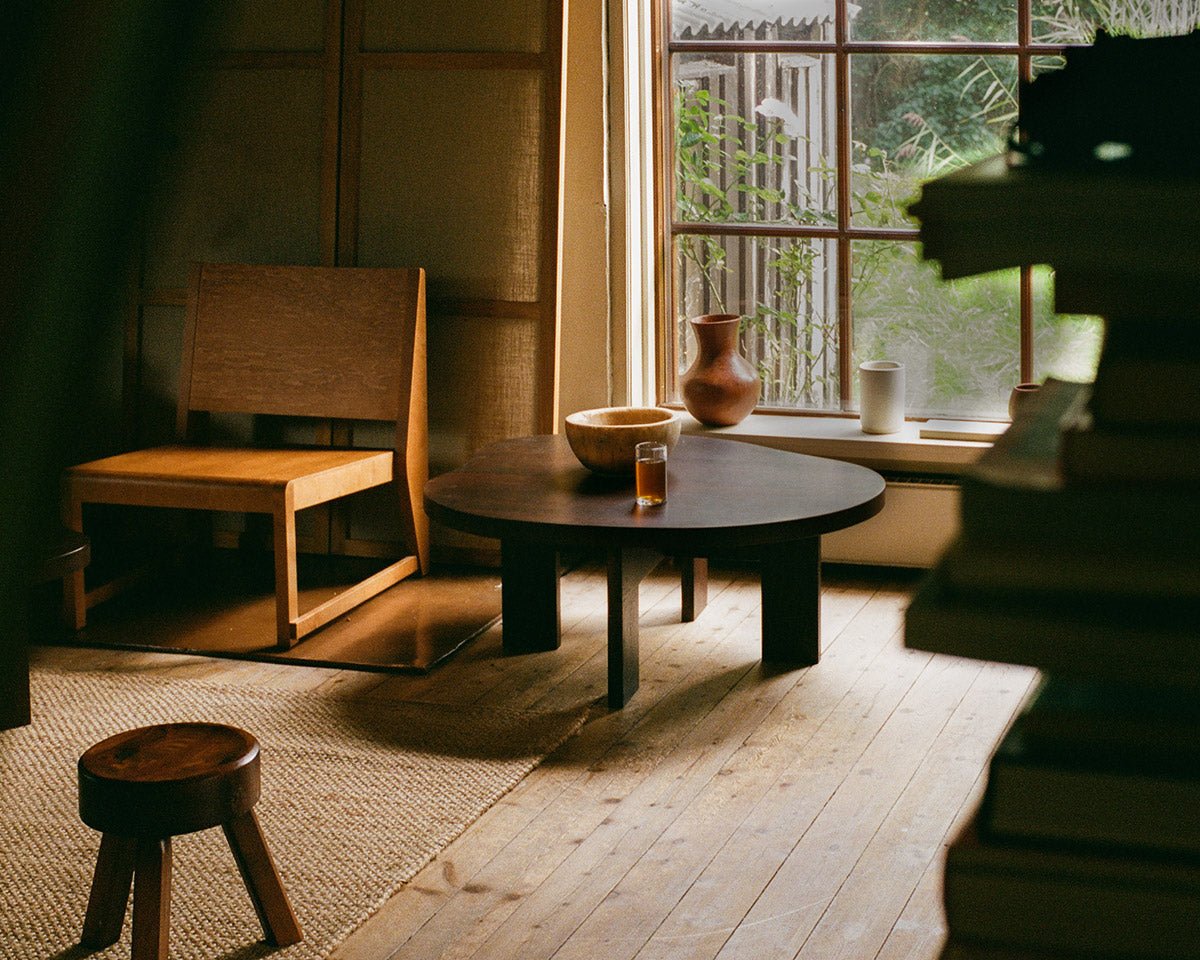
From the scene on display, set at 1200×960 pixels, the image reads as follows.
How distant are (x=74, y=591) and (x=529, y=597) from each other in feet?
4.02

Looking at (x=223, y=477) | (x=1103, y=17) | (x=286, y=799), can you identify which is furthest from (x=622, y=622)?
(x=1103, y=17)

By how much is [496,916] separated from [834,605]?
1.90 meters

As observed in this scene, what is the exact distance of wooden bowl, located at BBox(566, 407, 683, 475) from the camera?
10.8 feet

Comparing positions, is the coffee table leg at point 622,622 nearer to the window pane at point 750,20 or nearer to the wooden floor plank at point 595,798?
the wooden floor plank at point 595,798

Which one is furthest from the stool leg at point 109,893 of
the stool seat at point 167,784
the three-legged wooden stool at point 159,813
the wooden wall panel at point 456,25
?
the wooden wall panel at point 456,25

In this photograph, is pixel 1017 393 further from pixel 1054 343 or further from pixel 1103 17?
pixel 1103 17

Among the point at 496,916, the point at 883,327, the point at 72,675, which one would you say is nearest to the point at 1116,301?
the point at 496,916

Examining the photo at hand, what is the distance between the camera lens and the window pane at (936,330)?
414 cm

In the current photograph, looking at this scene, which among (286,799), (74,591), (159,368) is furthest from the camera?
(159,368)

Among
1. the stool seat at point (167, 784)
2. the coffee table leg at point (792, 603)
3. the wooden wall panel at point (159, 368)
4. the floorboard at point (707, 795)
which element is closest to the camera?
the stool seat at point (167, 784)

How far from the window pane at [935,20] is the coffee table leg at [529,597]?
6.01ft

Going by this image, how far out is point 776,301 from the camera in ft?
14.3

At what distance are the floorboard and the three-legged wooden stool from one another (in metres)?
0.24

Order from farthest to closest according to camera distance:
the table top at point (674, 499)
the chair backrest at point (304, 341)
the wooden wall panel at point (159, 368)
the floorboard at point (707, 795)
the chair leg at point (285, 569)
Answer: the wooden wall panel at point (159, 368), the chair backrest at point (304, 341), the chair leg at point (285, 569), the table top at point (674, 499), the floorboard at point (707, 795)
